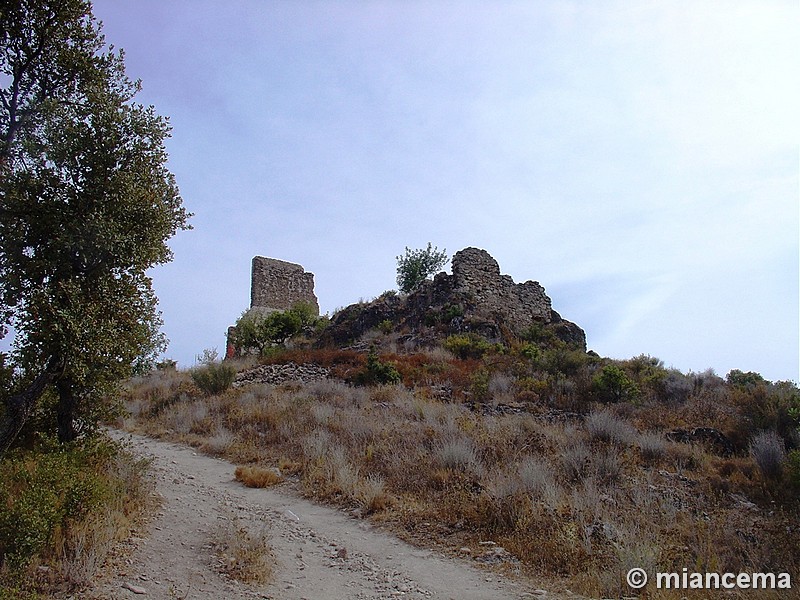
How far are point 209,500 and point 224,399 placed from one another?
682 cm

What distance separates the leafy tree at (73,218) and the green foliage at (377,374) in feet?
31.0

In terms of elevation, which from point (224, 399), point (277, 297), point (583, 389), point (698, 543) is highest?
point (277, 297)

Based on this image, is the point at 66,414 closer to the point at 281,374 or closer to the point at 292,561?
the point at 292,561

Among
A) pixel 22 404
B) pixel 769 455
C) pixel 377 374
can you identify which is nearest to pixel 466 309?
pixel 377 374

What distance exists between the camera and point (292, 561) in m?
5.90

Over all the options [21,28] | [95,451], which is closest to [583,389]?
[95,451]

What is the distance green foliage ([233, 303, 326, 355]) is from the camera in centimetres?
2405

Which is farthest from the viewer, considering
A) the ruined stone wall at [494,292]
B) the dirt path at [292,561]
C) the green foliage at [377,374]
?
the ruined stone wall at [494,292]

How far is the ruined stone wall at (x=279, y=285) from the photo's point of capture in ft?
101

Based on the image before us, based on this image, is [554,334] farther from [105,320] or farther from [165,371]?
[105,320]

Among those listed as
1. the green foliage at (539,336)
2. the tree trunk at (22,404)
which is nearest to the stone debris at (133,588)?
the tree trunk at (22,404)

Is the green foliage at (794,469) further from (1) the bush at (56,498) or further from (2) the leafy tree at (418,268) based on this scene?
(2) the leafy tree at (418,268)

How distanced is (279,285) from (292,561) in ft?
87.3

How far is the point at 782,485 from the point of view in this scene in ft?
26.2
